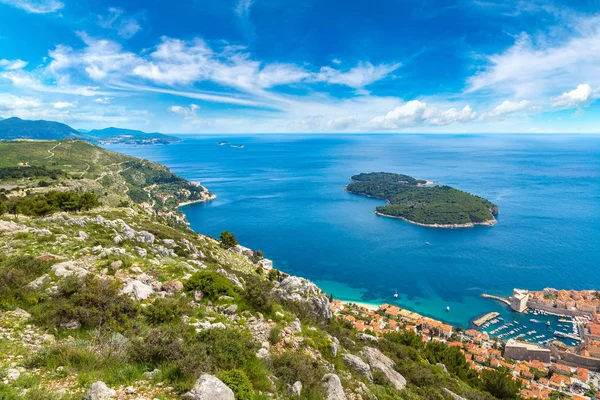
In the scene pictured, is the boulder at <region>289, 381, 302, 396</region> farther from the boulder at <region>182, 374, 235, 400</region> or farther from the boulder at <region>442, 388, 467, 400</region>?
the boulder at <region>442, 388, 467, 400</region>

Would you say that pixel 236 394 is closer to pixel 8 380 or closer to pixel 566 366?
pixel 8 380

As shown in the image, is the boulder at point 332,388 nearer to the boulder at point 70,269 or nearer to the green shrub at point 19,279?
the green shrub at point 19,279

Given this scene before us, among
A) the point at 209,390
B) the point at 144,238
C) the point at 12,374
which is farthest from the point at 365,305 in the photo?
the point at 12,374

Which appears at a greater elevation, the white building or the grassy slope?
the grassy slope

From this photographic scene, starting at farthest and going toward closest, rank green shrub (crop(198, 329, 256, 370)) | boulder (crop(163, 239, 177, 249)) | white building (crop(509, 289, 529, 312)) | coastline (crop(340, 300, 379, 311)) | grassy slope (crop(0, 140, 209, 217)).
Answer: grassy slope (crop(0, 140, 209, 217)), coastline (crop(340, 300, 379, 311)), white building (crop(509, 289, 529, 312)), boulder (crop(163, 239, 177, 249)), green shrub (crop(198, 329, 256, 370))

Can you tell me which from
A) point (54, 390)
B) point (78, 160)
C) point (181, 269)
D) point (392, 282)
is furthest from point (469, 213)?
point (78, 160)

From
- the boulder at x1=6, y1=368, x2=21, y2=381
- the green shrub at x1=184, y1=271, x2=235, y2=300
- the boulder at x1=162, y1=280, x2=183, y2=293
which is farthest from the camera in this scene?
the green shrub at x1=184, y1=271, x2=235, y2=300

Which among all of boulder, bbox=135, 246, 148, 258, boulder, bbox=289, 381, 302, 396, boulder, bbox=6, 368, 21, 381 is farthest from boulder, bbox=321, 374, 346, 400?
boulder, bbox=135, 246, 148, 258
